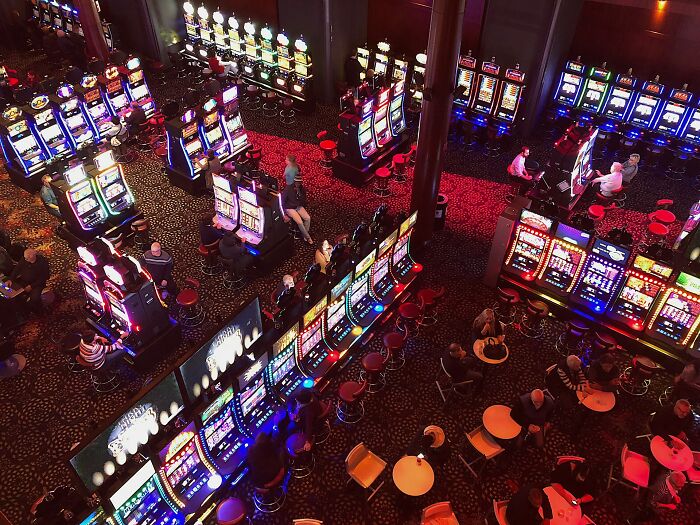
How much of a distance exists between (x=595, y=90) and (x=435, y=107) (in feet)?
25.1

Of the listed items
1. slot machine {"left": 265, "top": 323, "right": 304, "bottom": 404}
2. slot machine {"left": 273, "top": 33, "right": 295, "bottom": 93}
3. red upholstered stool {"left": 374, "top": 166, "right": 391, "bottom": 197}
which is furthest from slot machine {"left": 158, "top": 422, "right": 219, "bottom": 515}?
slot machine {"left": 273, "top": 33, "right": 295, "bottom": 93}

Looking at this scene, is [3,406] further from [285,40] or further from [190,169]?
[285,40]

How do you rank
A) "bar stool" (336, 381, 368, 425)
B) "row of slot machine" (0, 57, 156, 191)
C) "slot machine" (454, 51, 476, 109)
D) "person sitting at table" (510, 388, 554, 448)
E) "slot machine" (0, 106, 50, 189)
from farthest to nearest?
"slot machine" (454, 51, 476, 109) → "row of slot machine" (0, 57, 156, 191) → "slot machine" (0, 106, 50, 189) → "bar stool" (336, 381, 368, 425) → "person sitting at table" (510, 388, 554, 448)

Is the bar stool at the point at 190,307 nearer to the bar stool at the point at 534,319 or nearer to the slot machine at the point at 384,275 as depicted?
the slot machine at the point at 384,275

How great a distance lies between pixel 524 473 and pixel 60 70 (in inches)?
865

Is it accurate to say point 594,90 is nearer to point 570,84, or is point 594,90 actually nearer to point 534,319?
point 570,84

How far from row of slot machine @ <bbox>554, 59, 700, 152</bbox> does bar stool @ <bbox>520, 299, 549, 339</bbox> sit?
7854 mm

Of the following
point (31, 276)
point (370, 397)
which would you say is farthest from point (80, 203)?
point (370, 397)

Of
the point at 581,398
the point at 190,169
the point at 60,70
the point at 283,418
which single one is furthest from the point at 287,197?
the point at 60,70

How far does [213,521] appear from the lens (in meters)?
8.28

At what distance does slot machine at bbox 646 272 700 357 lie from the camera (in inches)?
376

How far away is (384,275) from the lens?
1126cm

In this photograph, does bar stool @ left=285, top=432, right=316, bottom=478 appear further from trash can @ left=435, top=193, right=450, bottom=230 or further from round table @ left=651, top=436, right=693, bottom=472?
trash can @ left=435, top=193, right=450, bottom=230

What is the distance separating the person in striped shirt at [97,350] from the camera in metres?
9.54
